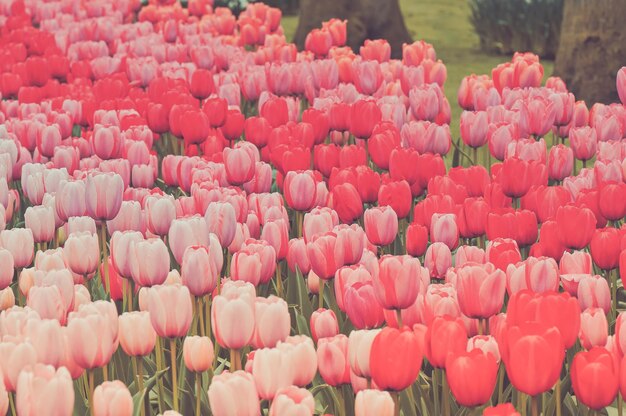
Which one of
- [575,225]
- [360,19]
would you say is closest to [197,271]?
[575,225]

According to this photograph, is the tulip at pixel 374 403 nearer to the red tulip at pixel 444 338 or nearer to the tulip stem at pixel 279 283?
the red tulip at pixel 444 338

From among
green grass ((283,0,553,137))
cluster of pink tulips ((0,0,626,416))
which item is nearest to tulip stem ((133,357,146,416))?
cluster of pink tulips ((0,0,626,416))

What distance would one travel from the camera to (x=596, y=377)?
8.14 feet

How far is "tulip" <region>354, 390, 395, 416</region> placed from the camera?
7.86 ft

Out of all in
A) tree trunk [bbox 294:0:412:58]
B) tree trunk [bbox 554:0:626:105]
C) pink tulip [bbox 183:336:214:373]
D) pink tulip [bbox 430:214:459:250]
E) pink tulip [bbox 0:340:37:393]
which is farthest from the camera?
tree trunk [bbox 294:0:412:58]

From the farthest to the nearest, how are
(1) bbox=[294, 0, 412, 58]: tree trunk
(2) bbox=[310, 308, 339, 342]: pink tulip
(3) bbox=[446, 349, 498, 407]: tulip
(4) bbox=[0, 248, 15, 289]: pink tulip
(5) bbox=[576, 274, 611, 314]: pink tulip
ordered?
(1) bbox=[294, 0, 412, 58]: tree trunk, (4) bbox=[0, 248, 15, 289]: pink tulip, (5) bbox=[576, 274, 611, 314]: pink tulip, (2) bbox=[310, 308, 339, 342]: pink tulip, (3) bbox=[446, 349, 498, 407]: tulip

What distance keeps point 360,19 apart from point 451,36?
4.50 metres

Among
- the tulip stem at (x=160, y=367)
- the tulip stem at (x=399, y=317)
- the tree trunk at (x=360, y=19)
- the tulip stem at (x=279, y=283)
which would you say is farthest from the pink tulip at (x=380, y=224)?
the tree trunk at (x=360, y=19)

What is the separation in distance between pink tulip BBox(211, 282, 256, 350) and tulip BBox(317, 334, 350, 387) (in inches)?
7.7

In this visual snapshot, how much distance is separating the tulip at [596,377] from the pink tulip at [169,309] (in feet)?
3.41

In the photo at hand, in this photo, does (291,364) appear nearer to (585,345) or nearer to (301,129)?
(585,345)

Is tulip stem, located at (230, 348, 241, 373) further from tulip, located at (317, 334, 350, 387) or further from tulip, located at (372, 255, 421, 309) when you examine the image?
tulip, located at (372, 255, 421, 309)

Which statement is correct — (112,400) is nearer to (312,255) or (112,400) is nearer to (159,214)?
(312,255)

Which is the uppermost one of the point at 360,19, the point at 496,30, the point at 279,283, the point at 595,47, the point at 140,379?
the point at 140,379
